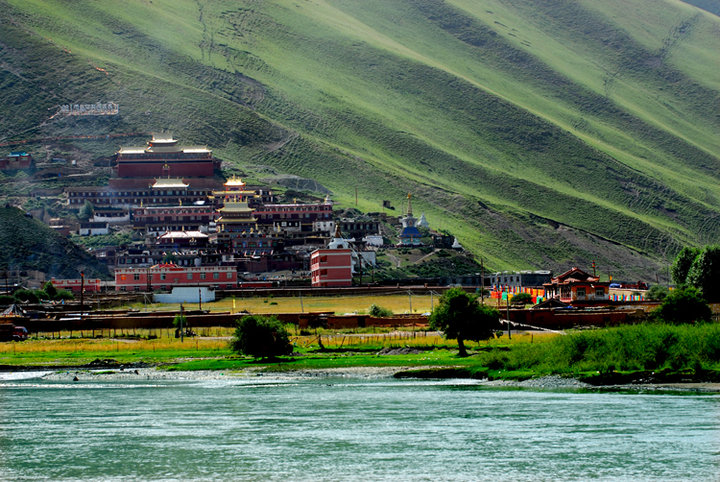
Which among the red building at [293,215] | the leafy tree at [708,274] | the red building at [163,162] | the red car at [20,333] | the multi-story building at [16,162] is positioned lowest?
the red car at [20,333]

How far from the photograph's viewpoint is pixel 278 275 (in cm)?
14462

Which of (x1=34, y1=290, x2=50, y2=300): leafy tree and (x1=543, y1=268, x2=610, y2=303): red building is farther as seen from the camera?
(x1=34, y1=290, x2=50, y2=300): leafy tree

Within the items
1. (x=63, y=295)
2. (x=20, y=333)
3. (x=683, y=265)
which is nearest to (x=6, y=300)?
(x=63, y=295)

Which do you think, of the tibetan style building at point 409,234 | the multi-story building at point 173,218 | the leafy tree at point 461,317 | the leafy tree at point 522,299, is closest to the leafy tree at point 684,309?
the leafy tree at point 461,317

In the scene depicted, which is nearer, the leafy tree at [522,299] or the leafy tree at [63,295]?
the leafy tree at [522,299]

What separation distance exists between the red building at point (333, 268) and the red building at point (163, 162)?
2300 inches

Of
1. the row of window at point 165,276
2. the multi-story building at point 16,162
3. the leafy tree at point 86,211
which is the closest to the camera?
the row of window at point 165,276

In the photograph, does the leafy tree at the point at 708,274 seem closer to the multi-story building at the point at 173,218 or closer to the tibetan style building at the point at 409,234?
the tibetan style building at the point at 409,234

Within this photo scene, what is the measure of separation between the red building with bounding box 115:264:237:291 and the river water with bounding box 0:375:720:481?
236 ft

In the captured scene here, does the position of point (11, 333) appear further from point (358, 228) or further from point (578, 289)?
point (358, 228)

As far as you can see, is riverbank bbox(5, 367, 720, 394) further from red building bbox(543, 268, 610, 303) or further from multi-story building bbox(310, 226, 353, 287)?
multi-story building bbox(310, 226, 353, 287)

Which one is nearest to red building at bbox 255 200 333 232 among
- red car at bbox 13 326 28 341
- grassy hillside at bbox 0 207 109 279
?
grassy hillside at bbox 0 207 109 279

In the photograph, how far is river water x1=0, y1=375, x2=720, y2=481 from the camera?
40938 millimetres

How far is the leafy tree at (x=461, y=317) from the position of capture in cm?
7175
